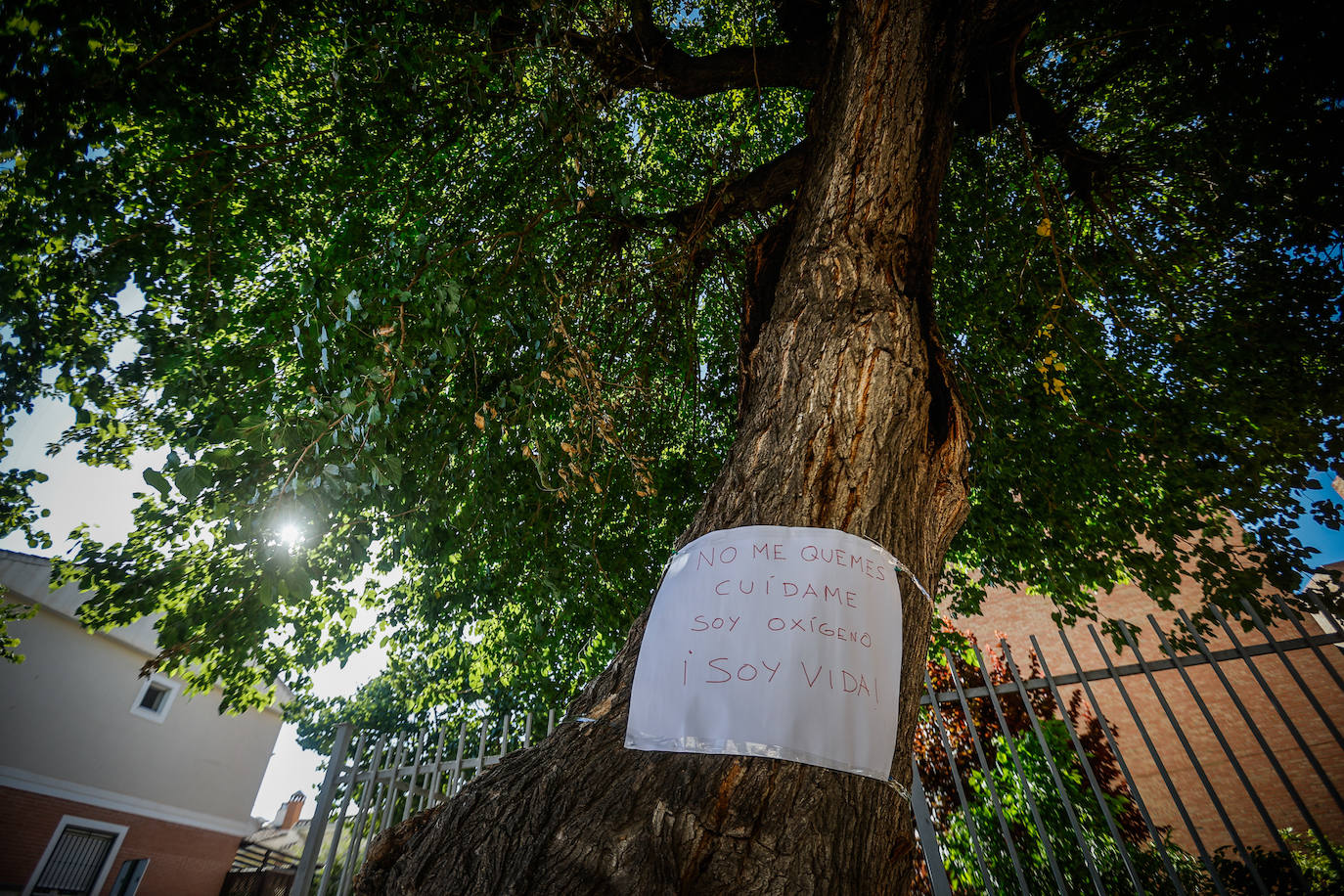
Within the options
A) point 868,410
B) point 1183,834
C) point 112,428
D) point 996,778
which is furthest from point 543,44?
point 1183,834

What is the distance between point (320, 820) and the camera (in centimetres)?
450

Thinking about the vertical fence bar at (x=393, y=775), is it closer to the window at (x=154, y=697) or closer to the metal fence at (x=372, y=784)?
the metal fence at (x=372, y=784)

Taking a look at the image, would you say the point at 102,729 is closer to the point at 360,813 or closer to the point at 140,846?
the point at 140,846

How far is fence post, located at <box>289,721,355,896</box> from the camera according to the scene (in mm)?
4402

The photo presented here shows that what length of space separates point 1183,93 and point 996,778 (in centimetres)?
621

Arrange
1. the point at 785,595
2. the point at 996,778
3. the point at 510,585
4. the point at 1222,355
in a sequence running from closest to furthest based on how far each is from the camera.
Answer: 1. the point at 785,595
2. the point at 1222,355
3. the point at 510,585
4. the point at 996,778

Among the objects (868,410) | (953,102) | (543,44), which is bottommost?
(868,410)

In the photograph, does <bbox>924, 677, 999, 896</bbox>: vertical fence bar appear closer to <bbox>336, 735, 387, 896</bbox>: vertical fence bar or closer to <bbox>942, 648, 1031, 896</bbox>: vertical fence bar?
<bbox>942, 648, 1031, 896</bbox>: vertical fence bar

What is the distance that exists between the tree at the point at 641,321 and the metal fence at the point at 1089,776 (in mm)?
1154

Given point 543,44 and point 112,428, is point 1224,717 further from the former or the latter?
point 112,428

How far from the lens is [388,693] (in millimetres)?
15273

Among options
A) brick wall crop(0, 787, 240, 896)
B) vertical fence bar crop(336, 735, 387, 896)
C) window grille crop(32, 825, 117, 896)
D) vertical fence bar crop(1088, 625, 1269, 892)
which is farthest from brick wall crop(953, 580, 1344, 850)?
window grille crop(32, 825, 117, 896)

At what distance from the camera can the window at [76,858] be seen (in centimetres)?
1135

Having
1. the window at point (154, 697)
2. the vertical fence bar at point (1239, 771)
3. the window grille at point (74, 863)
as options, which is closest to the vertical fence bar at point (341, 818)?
the vertical fence bar at point (1239, 771)
